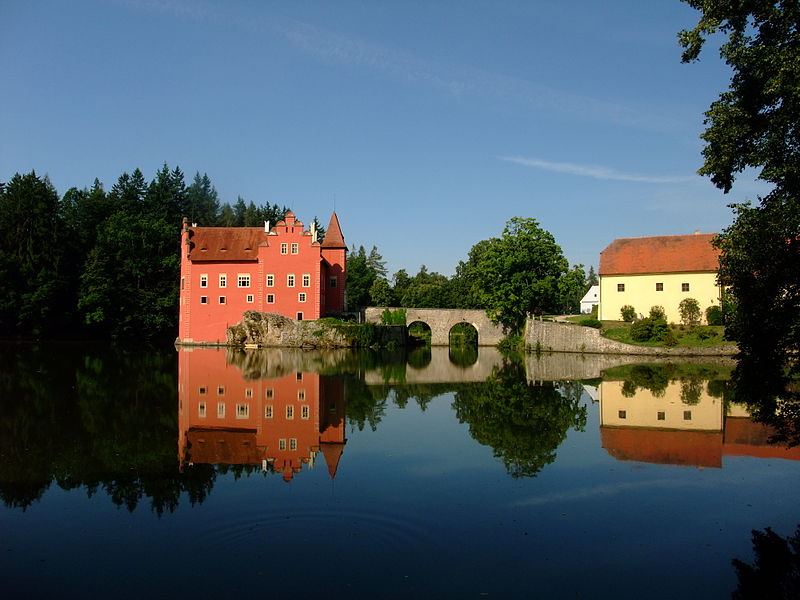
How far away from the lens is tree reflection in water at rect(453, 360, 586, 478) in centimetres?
1180

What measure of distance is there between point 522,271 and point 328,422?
35.2 meters

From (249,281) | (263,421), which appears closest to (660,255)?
(249,281)

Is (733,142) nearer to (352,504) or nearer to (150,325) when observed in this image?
(352,504)

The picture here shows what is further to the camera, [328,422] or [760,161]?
[328,422]

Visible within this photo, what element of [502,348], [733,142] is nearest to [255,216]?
[502,348]

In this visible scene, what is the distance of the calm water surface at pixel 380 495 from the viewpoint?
251 inches

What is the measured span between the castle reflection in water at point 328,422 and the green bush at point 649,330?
49.3 ft

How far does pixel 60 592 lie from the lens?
5906 millimetres

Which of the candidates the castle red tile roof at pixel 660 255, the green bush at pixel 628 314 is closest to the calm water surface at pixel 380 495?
the green bush at pixel 628 314

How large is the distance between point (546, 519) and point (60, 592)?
219 inches

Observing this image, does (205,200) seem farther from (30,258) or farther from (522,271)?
(522,271)

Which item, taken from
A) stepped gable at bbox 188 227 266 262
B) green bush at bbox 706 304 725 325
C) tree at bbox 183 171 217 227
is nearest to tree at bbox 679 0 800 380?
green bush at bbox 706 304 725 325

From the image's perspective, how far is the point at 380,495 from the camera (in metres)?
9.06

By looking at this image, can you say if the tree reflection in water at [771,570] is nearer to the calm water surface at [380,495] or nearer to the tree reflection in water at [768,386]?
the calm water surface at [380,495]
